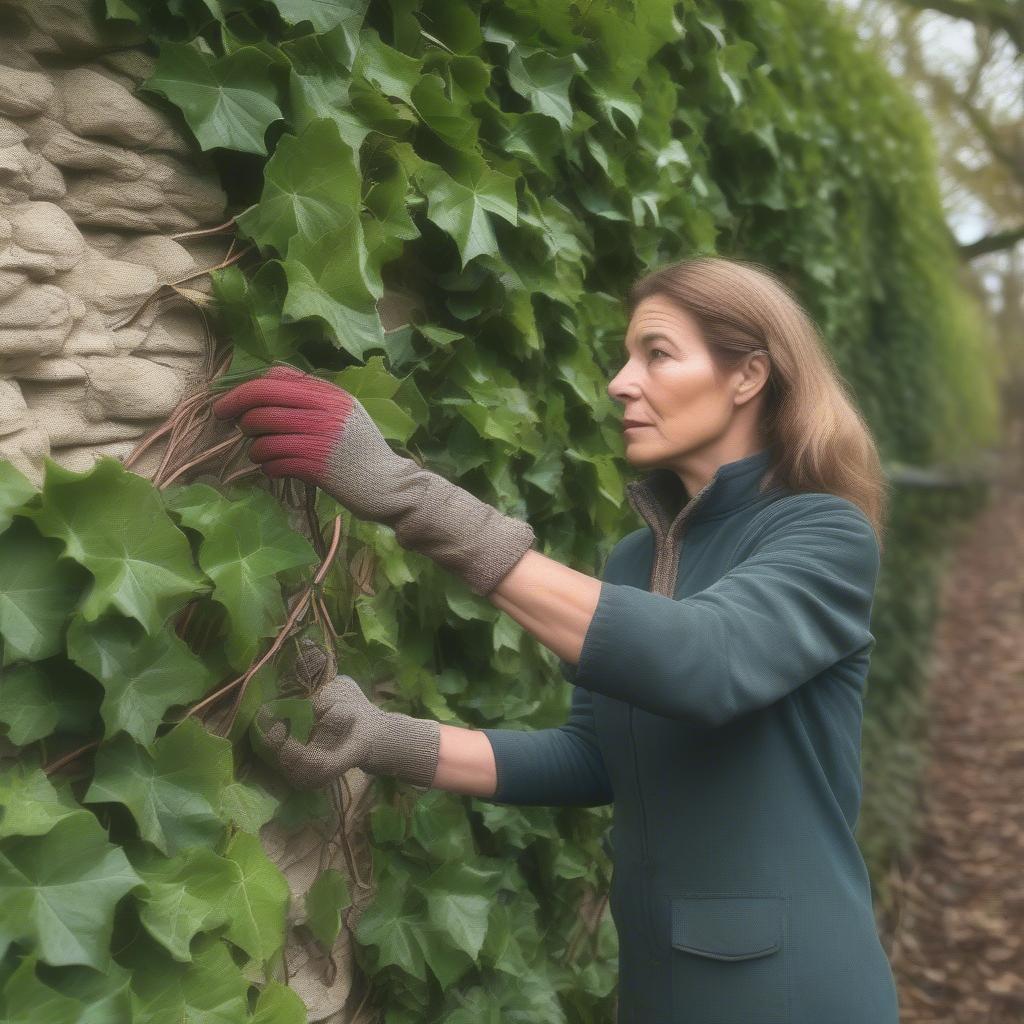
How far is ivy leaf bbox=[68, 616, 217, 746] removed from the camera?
125cm

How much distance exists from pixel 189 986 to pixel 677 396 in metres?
0.97

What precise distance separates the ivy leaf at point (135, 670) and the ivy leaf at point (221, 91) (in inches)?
21.5

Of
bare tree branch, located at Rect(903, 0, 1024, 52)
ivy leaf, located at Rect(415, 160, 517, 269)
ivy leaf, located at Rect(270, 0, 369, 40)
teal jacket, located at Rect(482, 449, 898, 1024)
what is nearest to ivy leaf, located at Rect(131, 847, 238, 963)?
teal jacket, located at Rect(482, 449, 898, 1024)

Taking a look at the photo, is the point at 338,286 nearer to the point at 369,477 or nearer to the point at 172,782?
the point at 369,477

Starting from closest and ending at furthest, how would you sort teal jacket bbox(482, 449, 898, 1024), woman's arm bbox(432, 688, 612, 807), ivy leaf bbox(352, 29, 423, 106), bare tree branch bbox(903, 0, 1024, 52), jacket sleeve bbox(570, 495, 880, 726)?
1. jacket sleeve bbox(570, 495, 880, 726)
2. teal jacket bbox(482, 449, 898, 1024)
3. ivy leaf bbox(352, 29, 423, 106)
4. woman's arm bbox(432, 688, 612, 807)
5. bare tree branch bbox(903, 0, 1024, 52)

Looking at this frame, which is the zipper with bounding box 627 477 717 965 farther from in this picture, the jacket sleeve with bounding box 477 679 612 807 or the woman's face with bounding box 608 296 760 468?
the jacket sleeve with bounding box 477 679 612 807

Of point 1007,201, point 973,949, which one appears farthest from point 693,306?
point 1007,201

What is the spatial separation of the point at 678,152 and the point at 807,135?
4.55 ft

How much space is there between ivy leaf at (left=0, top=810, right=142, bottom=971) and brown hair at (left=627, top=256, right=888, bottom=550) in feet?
3.28

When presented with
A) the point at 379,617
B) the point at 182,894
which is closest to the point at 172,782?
the point at 182,894

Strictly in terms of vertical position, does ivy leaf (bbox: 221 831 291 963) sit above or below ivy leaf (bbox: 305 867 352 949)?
above

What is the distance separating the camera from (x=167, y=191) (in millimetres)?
1455

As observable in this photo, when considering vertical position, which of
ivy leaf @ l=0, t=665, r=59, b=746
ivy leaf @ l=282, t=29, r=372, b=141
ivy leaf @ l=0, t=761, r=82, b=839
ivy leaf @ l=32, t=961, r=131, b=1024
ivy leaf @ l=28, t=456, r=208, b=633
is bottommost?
ivy leaf @ l=32, t=961, r=131, b=1024

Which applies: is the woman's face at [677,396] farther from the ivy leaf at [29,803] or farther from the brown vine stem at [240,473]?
the ivy leaf at [29,803]
